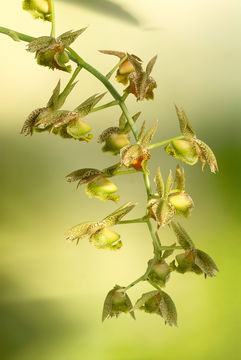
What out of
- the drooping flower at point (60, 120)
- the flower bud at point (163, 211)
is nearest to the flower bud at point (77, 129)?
the drooping flower at point (60, 120)

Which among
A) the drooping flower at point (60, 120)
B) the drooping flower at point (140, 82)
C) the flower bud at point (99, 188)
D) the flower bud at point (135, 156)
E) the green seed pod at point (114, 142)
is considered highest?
the drooping flower at point (140, 82)

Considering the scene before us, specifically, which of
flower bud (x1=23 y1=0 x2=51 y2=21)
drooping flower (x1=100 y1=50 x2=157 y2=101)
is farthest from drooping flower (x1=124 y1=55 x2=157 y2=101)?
flower bud (x1=23 y1=0 x2=51 y2=21)

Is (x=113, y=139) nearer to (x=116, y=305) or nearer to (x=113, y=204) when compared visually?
(x=116, y=305)

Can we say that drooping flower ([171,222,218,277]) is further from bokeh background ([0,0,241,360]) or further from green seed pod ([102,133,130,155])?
bokeh background ([0,0,241,360])

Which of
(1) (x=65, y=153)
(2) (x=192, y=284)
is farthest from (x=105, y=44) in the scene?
(2) (x=192, y=284)

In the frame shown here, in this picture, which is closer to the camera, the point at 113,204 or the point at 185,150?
the point at 185,150

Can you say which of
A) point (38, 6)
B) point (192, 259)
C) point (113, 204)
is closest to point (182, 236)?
point (192, 259)

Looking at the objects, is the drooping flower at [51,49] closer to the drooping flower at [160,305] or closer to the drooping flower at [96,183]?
the drooping flower at [96,183]
